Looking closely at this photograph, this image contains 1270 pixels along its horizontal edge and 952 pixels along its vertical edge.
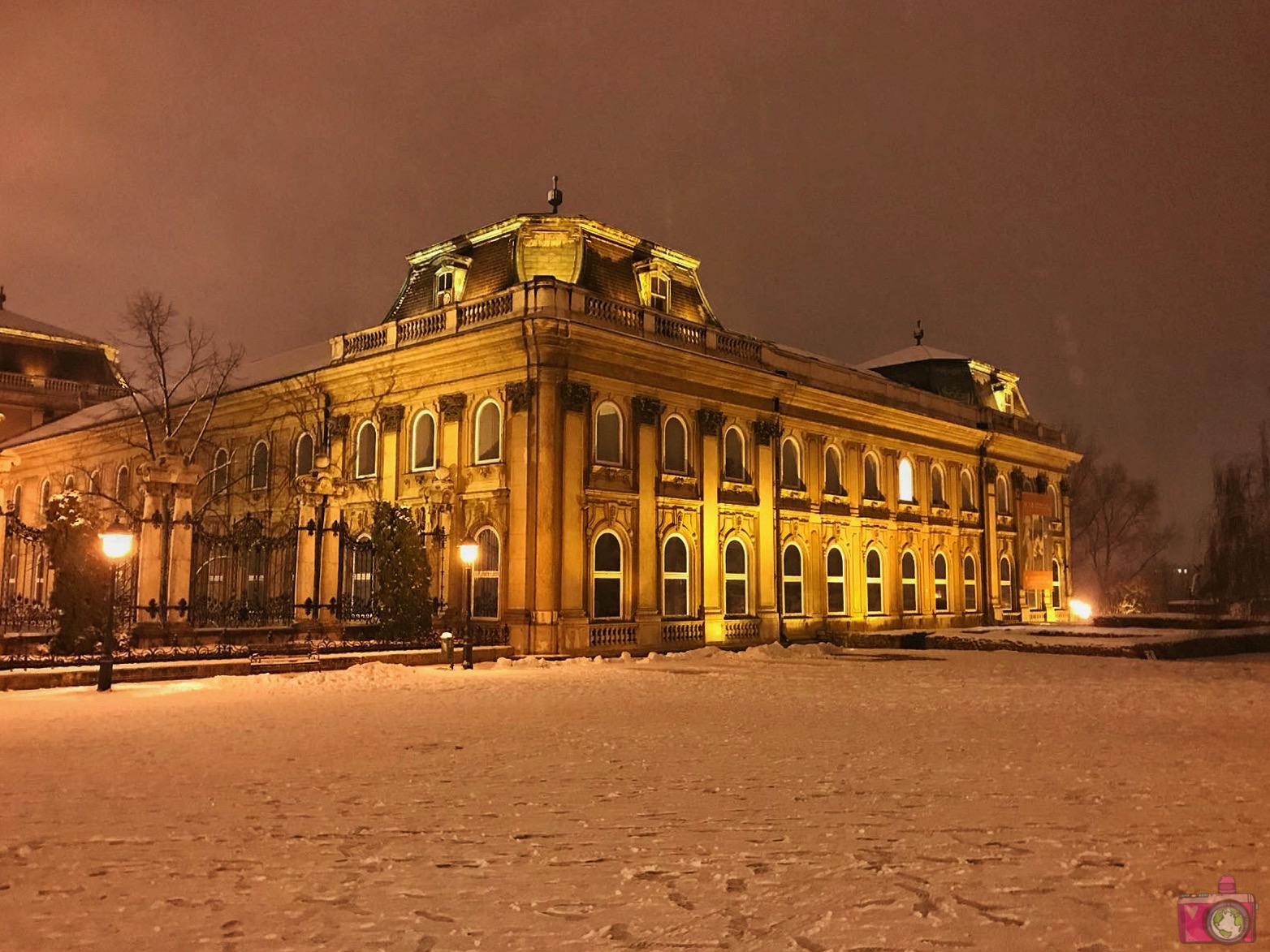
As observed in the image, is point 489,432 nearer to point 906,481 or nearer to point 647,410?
point 647,410

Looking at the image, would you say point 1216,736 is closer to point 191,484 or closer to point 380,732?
point 380,732

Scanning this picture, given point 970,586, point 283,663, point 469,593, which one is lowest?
point 283,663

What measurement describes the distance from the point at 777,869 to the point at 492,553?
2132 centimetres

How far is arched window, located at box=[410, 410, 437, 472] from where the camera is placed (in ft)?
94.9

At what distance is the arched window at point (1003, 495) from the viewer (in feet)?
149

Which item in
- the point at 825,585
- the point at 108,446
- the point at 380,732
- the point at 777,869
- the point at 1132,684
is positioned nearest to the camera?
the point at 777,869

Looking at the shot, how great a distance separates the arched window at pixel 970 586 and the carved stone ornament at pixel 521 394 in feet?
75.4

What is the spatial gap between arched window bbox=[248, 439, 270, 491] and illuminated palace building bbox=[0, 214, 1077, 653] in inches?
3.8

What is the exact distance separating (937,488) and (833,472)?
740cm

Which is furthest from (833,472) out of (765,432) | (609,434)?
(609,434)

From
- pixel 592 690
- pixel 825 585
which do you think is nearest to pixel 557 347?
pixel 592 690

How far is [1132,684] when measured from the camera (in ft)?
59.7

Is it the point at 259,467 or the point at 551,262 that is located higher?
the point at 551,262

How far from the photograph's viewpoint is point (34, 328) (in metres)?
57.3
